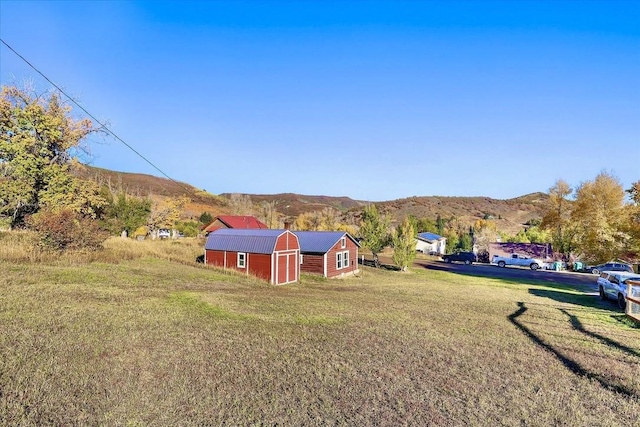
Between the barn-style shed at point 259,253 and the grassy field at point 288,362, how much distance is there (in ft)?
31.9

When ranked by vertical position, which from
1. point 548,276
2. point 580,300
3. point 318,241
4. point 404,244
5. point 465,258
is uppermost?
point 318,241

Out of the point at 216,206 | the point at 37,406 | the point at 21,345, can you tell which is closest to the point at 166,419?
the point at 37,406

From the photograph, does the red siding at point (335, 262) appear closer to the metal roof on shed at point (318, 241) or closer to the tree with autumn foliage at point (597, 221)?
the metal roof on shed at point (318, 241)

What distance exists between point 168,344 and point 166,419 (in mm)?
3578

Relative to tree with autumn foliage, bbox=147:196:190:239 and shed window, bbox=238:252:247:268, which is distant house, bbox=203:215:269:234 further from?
shed window, bbox=238:252:247:268

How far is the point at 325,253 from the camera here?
101 feet

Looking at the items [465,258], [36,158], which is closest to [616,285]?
[465,258]

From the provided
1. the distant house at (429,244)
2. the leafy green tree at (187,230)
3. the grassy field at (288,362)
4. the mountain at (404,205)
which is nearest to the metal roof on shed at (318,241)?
the grassy field at (288,362)

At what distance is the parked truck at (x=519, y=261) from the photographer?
49.3 meters

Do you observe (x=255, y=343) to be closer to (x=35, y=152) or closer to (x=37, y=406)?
(x=37, y=406)

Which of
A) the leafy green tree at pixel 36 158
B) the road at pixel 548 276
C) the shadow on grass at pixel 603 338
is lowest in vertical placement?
the road at pixel 548 276

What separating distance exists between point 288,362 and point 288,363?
0.21 ft

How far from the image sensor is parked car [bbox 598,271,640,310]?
19.1m

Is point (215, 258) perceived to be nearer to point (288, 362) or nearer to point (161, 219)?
point (288, 362)
